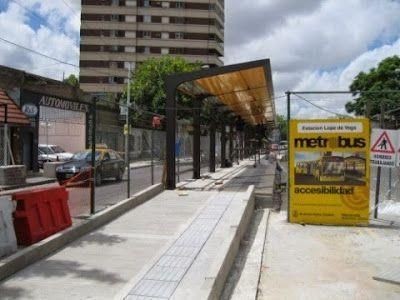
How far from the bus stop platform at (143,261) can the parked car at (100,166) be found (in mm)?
9116

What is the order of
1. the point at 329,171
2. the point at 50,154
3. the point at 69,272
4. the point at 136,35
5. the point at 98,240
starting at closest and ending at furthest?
the point at 69,272
the point at 98,240
the point at 329,171
the point at 50,154
the point at 136,35

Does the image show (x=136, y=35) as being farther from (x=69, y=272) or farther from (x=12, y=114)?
(x=69, y=272)

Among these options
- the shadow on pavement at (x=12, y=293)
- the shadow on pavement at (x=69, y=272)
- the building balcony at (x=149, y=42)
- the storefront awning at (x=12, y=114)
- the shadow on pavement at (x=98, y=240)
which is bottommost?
the shadow on pavement at (x=12, y=293)

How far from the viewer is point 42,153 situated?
36.1m

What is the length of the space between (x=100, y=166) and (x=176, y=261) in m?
13.7

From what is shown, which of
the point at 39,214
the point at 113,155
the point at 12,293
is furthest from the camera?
the point at 113,155

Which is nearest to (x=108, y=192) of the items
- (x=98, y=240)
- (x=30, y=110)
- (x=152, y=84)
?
(x=98, y=240)

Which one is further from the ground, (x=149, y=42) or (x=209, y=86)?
(x=149, y=42)

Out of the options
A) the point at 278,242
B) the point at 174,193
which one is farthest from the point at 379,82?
the point at 278,242

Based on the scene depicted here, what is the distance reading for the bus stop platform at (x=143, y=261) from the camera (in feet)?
21.2

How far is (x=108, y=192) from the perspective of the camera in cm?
1769

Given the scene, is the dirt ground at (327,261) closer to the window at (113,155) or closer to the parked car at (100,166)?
the parked car at (100,166)

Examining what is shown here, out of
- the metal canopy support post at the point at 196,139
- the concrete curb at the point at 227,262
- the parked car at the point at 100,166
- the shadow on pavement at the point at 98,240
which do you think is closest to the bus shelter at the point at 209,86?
the metal canopy support post at the point at 196,139

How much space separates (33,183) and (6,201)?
1677 cm
